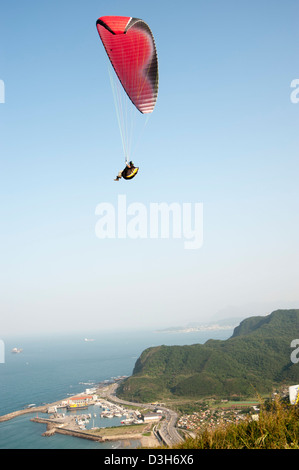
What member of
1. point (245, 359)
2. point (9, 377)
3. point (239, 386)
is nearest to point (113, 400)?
point (239, 386)

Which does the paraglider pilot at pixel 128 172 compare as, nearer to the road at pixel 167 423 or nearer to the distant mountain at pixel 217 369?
the road at pixel 167 423

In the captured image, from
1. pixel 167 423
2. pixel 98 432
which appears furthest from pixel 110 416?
pixel 167 423

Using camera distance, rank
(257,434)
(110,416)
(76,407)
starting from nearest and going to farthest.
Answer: (257,434) < (110,416) < (76,407)

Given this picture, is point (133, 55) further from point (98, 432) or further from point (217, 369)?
point (217, 369)

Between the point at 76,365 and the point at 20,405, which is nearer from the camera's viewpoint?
the point at 20,405
